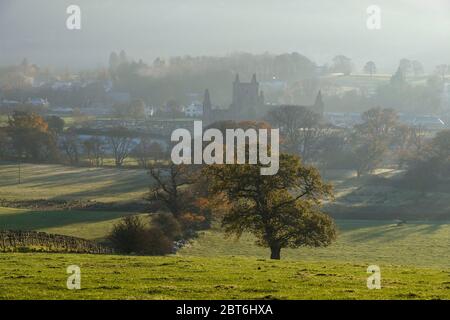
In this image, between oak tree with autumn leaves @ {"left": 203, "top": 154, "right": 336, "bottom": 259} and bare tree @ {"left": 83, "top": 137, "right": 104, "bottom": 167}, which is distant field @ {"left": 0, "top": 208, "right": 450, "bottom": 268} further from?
bare tree @ {"left": 83, "top": 137, "right": 104, "bottom": 167}

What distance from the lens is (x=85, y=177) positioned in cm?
7950

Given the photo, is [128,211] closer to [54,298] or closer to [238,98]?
[54,298]

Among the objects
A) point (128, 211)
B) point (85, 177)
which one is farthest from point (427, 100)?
point (128, 211)

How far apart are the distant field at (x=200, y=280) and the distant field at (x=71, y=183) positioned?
38455 millimetres

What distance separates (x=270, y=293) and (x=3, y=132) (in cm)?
8463

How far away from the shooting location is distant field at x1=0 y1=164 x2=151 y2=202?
6406 cm

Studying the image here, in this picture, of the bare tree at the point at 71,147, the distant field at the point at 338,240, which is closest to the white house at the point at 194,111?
the bare tree at the point at 71,147

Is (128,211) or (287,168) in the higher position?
(287,168)

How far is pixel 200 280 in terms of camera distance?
19.8 meters

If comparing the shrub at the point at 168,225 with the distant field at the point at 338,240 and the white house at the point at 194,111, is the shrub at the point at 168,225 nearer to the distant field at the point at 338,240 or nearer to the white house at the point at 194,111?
the distant field at the point at 338,240

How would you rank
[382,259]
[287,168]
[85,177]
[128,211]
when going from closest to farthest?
[287,168]
[382,259]
[128,211]
[85,177]

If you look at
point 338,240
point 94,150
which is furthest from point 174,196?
point 94,150

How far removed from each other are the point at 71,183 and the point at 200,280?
56.8 m

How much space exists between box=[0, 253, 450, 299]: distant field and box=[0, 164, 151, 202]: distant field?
126 feet
